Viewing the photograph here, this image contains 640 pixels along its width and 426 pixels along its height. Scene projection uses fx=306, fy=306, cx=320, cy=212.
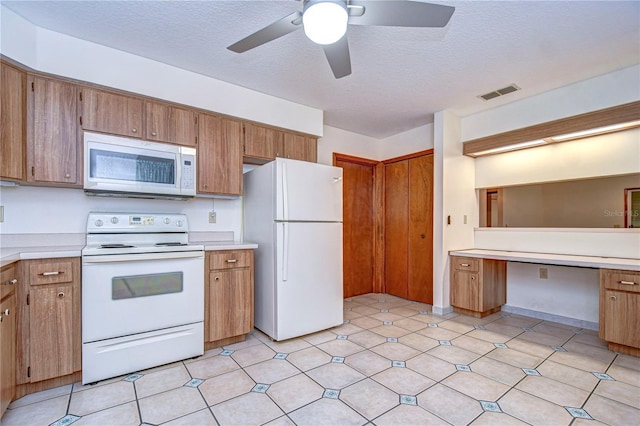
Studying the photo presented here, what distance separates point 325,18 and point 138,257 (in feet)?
6.64

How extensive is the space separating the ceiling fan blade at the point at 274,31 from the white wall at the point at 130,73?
3.48ft

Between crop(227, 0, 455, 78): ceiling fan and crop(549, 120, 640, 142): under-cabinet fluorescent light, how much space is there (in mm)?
2333

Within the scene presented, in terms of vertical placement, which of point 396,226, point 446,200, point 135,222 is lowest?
point 396,226

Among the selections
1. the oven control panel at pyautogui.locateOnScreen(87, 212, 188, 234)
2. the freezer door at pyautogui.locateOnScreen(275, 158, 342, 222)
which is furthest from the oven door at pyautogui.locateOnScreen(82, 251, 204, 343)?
the freezer door at pyautogui.locateOnScreen(275, 158, 342, 222)

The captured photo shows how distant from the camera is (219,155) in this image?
2.97 metres

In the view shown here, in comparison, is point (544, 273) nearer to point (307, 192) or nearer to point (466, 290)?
point (466, 290)

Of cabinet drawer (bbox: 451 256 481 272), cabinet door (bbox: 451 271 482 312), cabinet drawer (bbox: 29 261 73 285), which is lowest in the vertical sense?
cabinet door (bbox: 451 271 482 312)

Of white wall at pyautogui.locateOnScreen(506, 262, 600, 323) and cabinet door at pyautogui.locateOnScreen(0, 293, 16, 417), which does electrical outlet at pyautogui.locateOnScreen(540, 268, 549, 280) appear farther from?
cabinet door at pyautogui.locateOnScreen(0, 293, 16, 417)

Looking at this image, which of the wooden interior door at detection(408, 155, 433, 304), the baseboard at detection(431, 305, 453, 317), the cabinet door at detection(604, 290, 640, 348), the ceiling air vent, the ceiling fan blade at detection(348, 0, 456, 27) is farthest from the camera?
the wooden interior door at detection(408, 155, 433, 304)

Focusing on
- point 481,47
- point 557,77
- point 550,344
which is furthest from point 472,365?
point 557,77

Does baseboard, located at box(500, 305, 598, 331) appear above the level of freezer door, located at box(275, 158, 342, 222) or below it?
below

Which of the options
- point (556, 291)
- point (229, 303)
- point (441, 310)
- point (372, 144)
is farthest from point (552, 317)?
point (229, 303)

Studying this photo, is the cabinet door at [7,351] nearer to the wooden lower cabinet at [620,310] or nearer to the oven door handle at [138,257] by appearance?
the oven door handle at [138,257]

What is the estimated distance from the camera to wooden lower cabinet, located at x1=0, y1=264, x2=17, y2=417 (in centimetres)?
166
